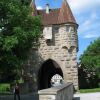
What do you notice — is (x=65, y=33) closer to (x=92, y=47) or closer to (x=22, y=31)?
(x=22, y=31)

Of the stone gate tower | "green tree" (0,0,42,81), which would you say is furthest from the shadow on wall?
"green tree" (0,0,42,81)

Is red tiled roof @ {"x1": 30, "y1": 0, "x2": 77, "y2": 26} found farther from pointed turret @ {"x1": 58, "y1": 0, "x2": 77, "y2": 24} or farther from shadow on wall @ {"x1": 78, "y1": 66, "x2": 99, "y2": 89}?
shadow on wall @ {"x1": 78, "y1": 66, "x2": 99, "y2": 89}

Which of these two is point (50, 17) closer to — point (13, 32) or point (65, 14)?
point (65, 14)

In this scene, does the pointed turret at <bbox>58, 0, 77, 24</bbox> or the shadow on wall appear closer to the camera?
the pointed turret at <bbox>58, 0, 77, 24</bbox>

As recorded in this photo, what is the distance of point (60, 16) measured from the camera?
51.9 m

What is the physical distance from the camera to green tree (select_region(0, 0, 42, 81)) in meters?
28.6

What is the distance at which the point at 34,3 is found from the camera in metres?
53.3

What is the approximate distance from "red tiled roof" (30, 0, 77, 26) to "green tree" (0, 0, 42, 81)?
755 inches

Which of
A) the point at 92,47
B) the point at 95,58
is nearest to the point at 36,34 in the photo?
the point at 95,58

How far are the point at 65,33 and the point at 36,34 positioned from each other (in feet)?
63.0

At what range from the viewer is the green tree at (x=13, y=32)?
28.6 metres

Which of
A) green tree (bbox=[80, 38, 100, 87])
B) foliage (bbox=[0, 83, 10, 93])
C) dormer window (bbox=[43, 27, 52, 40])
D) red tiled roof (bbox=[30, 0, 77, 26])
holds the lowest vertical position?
foliage (bbox=[0, 83, 10, 93])

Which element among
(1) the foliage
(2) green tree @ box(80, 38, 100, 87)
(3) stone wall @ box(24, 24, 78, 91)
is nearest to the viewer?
(1) the foliage

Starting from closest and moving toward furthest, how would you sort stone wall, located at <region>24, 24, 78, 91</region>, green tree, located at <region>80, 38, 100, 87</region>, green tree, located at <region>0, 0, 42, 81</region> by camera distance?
green tree, located at <region>0, 0, 42, 81</region> < stone wall, located at <region>24, 24, 78, 91</region> < green tree, located at <region>80, 38, 100, 87</region>
